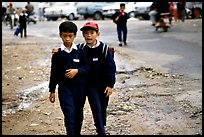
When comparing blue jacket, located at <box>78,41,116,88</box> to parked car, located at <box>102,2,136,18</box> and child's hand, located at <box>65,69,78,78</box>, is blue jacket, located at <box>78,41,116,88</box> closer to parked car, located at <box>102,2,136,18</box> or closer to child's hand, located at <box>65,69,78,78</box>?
child's hand, located at <box>65,69,78,78</box>

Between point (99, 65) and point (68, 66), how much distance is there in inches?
15.4

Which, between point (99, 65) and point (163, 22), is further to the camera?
point (163, 22)

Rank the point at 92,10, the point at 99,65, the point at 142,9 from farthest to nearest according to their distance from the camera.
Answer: the point at 92,10, the point at 142,9, the point at 99,65

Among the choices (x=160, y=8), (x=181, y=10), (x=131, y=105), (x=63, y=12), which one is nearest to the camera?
(x=131, y=105)

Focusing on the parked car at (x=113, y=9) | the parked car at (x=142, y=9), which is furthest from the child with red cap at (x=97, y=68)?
the parked car at (x=113, y=9)

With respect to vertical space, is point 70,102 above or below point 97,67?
below

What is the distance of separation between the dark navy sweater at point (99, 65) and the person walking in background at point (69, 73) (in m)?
0.12

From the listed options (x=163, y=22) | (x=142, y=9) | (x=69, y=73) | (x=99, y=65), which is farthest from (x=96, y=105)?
(x=142, y=9)

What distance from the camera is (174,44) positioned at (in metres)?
14.5

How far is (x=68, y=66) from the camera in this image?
14.6 ft

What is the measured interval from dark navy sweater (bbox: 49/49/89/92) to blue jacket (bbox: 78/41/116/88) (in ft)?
0.40

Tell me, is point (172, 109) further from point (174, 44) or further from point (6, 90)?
point (174, 44)

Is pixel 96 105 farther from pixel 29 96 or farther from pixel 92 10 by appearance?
pixel 92 10

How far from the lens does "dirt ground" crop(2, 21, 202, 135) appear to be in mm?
5574
